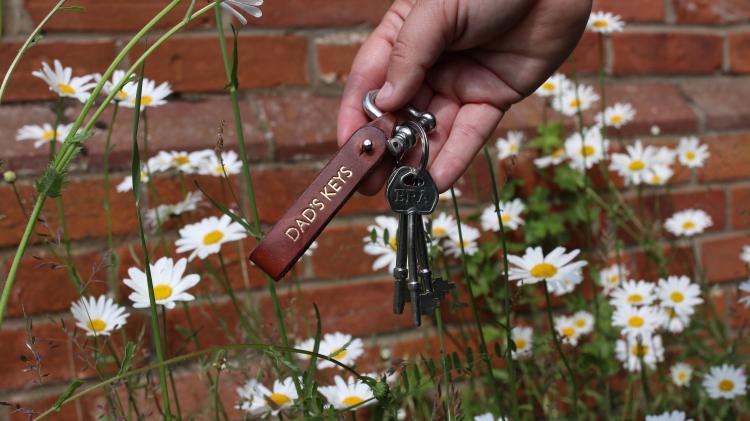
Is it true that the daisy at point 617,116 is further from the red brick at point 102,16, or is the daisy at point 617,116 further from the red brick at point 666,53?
the red brick at point 102,16

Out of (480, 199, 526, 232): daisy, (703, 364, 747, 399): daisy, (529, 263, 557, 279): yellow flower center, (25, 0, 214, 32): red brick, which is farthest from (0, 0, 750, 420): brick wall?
(703, 364, 747, 399): daisy

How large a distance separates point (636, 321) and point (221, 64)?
67 cm

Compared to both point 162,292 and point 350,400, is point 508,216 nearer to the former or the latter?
point 350,400

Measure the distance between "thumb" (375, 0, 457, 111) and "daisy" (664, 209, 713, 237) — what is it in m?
0.82

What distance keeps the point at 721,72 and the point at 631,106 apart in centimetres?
25

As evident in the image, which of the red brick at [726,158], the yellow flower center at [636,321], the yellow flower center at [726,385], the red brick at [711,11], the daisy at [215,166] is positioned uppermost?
the red brick at [711,11]

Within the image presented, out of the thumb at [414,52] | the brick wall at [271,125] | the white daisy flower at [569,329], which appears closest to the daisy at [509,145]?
the brick wall at [271,125]

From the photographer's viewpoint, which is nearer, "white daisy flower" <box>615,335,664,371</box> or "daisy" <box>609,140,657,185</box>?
"white daisy flower" <box>615,335,664,371</box>

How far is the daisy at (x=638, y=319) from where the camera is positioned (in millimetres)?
1037

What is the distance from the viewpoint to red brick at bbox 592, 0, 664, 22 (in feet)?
4.83

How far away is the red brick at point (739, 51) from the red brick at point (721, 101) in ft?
0.09

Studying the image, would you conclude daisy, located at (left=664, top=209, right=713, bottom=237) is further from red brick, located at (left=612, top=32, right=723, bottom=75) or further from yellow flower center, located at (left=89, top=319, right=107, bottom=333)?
yellow flower center, located at (left=89, top=319, right=107, bottom=333)

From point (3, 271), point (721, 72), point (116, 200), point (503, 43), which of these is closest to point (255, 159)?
point (116, 200)

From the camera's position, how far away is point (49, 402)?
3.73 feet
